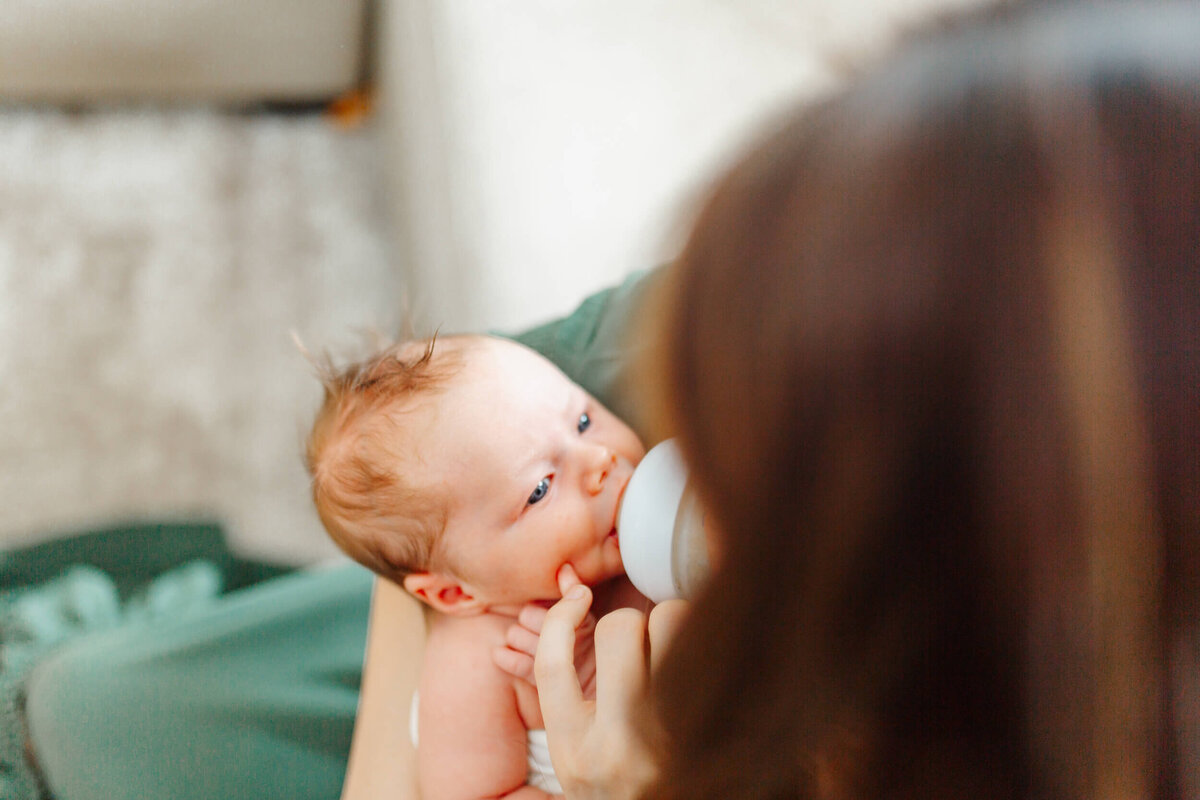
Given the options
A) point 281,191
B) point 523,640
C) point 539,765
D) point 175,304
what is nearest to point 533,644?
point 523,640

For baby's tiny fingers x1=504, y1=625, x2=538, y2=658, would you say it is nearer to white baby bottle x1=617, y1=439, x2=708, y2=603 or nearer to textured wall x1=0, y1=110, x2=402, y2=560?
white baby bottle x1=617, y1=439, x2=708, y2=603

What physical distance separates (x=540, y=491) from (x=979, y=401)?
419 mm

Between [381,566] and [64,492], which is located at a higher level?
[381,566]

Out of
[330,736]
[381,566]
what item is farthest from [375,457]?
[330,736]

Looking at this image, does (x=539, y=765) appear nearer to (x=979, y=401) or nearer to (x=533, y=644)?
(x=533, y=644)

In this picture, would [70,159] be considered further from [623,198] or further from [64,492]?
[623,198]

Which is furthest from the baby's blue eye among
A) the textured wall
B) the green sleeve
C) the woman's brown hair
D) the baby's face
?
the textured wall

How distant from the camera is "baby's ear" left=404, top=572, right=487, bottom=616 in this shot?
2.24 feet

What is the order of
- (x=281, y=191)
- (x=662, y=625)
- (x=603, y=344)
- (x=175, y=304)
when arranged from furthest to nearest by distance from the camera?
(x=281, y=191)
(x=175, y=304)
(x=603, y=344)
(x=662, y=625)

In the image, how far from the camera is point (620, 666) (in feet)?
1.64

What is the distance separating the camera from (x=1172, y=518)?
0.29 meters

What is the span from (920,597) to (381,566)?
1.70 feet

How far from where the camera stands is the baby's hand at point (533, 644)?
24.4 inches

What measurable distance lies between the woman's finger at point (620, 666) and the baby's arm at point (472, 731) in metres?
0.17
